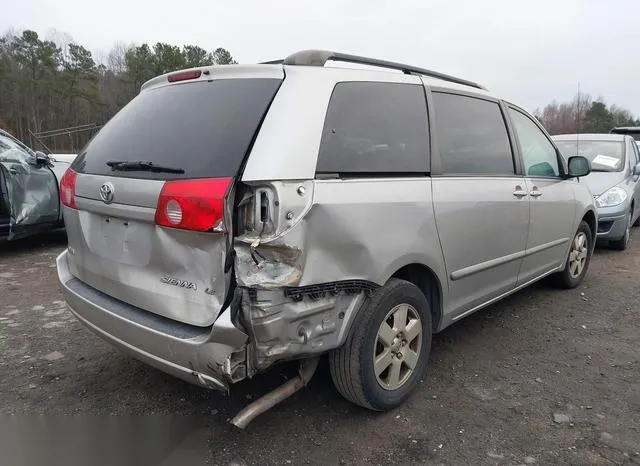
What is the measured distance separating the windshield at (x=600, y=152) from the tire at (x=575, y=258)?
229 centimetres

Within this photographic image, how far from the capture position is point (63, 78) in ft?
127

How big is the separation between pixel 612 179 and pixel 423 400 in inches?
219

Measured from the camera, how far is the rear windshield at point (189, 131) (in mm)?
2162

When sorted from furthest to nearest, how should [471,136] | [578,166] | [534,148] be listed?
[578,166] < [534,148] < [471,136]

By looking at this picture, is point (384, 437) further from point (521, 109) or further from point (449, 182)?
point (521, 109)

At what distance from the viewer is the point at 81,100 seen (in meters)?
38.7

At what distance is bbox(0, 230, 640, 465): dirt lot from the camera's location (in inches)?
95.0

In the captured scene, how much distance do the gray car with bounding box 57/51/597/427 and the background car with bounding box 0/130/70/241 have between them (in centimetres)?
370

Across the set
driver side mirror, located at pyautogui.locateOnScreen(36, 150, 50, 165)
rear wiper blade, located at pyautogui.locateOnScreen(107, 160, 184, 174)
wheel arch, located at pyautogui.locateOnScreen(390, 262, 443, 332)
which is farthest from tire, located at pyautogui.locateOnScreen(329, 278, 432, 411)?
driver side mirror, located at pyautogui.locateOnScreen(36, 150, 50, 165)

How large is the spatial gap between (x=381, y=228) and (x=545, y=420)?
55.0 inches

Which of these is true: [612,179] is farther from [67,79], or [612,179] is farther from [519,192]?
[67,79]

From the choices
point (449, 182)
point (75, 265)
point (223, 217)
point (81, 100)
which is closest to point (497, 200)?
point (449, 182)

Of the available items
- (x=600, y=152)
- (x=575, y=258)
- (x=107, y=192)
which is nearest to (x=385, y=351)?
(x=107, y=192)

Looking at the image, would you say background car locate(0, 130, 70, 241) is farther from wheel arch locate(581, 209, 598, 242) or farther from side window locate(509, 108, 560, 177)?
wheel arch locate(581, 209, 598, 242)
